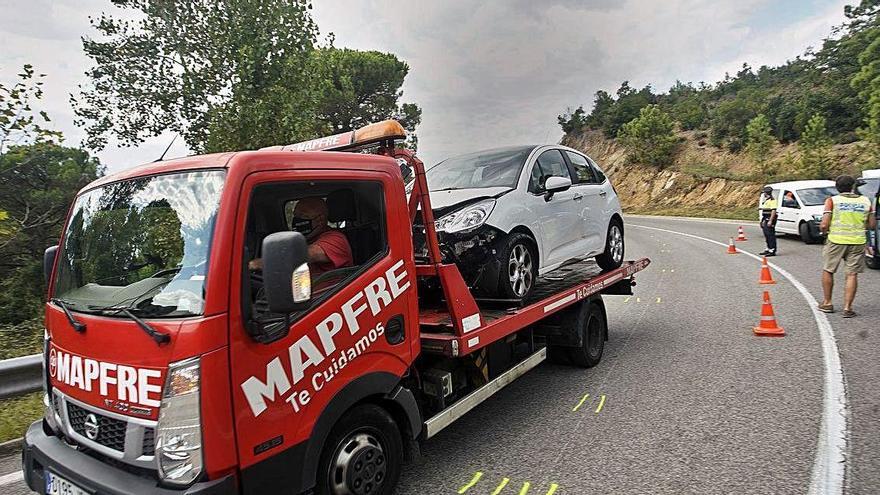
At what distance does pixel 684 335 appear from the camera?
21.7ft

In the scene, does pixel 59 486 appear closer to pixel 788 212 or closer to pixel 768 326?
pixel 768 326

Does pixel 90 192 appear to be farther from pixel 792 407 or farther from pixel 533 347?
pixel 792 407

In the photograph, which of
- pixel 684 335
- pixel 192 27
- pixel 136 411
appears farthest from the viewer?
pixel 192 27

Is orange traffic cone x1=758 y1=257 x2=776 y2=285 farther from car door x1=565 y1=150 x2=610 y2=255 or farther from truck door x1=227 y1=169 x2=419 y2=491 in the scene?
truck door x1=227 y1=169 x2=419 y2=491

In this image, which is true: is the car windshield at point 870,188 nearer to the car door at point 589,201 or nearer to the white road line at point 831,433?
the white road line at point 831,433

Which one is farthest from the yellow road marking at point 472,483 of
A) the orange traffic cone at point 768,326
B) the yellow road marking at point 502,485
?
the orange traffic cone at point 768,326

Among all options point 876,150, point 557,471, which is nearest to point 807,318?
point 557,471

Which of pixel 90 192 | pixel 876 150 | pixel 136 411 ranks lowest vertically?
pixel 136 411

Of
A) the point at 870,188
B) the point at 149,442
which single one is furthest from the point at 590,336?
the point at 870,188

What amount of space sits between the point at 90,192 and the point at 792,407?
17.1 feet

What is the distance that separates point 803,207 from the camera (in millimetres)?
14859

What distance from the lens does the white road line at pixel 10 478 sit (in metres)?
3.55

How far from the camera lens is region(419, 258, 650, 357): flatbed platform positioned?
357cm

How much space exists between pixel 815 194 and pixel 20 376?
18.2 meters
